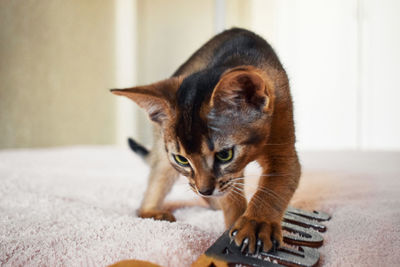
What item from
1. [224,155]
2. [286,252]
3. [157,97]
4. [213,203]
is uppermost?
[157,97]

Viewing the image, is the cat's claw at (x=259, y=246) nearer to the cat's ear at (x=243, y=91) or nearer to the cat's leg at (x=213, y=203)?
the cat's ear at (x=243, y=91)

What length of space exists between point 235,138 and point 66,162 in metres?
1.25

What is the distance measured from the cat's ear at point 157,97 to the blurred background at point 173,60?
1803mm

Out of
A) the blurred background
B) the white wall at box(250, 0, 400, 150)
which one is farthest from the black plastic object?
the white wall at box(250, 0, 400, 150)

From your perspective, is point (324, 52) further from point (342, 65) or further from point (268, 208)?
point (268, 208)

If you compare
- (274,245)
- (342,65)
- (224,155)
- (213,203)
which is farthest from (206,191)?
(342,65)

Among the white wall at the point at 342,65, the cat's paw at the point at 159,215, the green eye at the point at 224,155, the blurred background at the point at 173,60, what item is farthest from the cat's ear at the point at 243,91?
the white wall at the point at 342,65

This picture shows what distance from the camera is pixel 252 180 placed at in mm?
1599

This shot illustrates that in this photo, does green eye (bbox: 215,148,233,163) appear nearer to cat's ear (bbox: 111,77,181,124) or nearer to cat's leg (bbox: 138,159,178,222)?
cat's ear (bbox: 111,77,181,124)

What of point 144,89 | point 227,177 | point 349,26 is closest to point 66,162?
point 144,89

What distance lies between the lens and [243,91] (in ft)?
2.69

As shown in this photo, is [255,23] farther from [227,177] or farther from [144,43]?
[227,177]

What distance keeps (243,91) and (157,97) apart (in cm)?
21

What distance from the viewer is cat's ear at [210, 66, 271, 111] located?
0.76 meters
